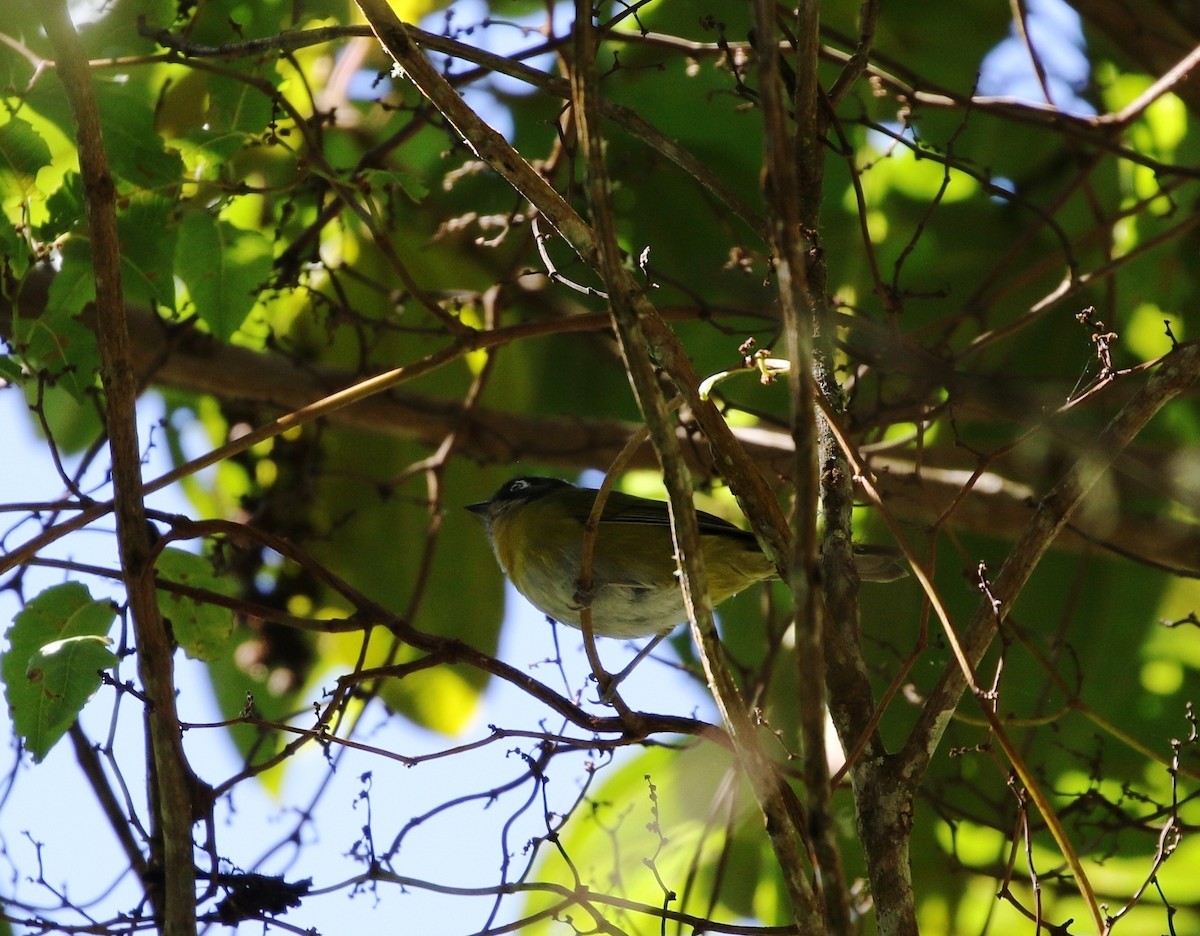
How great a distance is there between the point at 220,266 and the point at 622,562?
77.3 inches

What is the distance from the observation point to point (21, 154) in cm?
286

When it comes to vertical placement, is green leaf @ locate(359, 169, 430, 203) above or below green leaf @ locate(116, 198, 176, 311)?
below

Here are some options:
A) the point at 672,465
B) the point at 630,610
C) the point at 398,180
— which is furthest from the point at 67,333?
the point at 630,610

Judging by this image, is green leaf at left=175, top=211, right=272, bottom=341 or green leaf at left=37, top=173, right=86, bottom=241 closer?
green leaf at left=37, top=173, right=86, bottom=241

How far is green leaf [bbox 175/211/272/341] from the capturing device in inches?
127

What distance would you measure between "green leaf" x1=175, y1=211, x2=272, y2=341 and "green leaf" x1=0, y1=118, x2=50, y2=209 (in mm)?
419

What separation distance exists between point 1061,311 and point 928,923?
2.53 m

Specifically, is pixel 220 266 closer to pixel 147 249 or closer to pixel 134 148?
pixel 147 249

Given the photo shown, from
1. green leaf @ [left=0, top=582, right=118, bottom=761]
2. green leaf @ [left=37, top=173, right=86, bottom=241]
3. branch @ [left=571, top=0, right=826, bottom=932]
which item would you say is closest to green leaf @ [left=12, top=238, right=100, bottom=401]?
green leaf @ [left=37, top=173, right=86, bottom=241]

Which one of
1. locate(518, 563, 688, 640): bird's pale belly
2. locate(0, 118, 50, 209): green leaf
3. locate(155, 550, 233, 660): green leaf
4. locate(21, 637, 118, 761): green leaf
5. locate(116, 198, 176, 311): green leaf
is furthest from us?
locate(518, 563, 688, 640): bird's pale belly

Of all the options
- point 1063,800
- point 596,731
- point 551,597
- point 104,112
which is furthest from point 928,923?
point 104,112

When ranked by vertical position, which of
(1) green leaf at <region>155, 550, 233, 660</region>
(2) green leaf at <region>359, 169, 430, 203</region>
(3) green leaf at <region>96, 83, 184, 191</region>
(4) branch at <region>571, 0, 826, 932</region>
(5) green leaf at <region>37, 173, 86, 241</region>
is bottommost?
(4) branch at <region>571, 0, 826, 932</region>

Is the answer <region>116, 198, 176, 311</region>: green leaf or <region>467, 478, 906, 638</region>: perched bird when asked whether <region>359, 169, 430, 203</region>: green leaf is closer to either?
<region>116, 198, 176, 311</region>: green leaf

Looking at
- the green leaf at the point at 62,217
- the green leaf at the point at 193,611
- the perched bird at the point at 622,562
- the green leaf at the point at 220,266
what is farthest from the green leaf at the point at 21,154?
the perched bird at the point at 622,562
